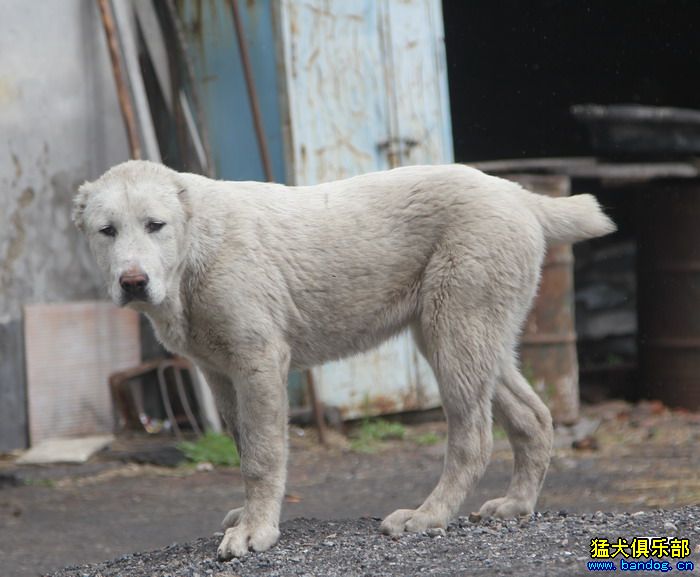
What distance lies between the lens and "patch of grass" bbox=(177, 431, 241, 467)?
720cm

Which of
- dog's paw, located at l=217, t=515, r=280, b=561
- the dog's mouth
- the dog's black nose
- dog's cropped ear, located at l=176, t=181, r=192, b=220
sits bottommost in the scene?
dog's paw, located at l=217, t=515, r=280, b=561

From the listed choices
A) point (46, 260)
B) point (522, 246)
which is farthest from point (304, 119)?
point (522, 246)

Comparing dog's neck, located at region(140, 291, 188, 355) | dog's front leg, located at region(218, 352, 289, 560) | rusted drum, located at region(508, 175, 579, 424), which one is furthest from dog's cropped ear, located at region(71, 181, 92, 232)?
rusted drum, located at region(508, 175, 579, 424)

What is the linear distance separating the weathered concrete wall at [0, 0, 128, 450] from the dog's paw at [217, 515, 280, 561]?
387 centimetres

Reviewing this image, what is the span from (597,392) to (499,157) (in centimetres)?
330

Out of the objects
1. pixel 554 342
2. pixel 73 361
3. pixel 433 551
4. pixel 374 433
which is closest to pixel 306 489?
pixel 374 433

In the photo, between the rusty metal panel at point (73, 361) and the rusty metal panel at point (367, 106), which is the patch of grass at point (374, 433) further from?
the rusty metal panel at point (73, 361)

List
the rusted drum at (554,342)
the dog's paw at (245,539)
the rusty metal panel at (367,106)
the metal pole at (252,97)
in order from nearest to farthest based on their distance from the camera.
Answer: the dog's paw at (245,539)
the metal pole at (252,97)
the rusty metal panel at (367,106)
the rusted drum at (554,342)

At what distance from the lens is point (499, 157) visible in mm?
11984

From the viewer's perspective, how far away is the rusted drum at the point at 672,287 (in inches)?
358

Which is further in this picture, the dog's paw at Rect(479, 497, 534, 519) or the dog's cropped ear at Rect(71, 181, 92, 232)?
the dog's paw at Rect(479, 497, 534, 519)

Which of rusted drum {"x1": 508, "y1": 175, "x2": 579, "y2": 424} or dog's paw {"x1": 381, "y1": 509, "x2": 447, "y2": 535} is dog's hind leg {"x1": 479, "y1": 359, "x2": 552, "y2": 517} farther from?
rusted drum {"x1": 508, "y1": 175, "x2": 579, "y2": 424}

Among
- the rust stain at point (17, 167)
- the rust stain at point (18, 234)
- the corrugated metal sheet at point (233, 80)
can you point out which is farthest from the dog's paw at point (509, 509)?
the rust stain at point (17, 167)

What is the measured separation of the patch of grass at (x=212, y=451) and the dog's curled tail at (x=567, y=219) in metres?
3.27
